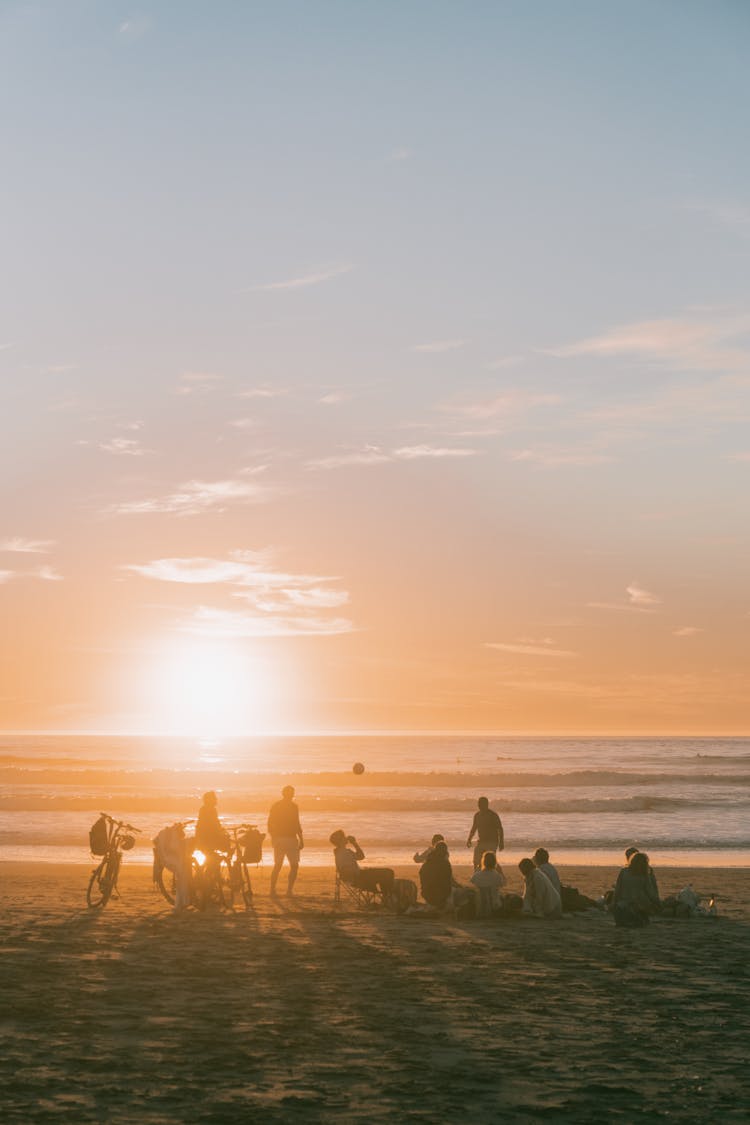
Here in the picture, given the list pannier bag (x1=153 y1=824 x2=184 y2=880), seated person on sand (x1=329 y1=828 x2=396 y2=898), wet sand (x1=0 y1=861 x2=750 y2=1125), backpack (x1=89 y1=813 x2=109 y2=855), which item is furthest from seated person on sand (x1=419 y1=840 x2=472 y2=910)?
backpack (x1=89 y1=813 x2=109 y2=855)

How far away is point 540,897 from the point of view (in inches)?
669

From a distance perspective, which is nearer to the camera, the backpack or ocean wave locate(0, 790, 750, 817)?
the backpack

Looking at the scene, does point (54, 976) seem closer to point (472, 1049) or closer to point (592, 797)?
point (472, 1049)

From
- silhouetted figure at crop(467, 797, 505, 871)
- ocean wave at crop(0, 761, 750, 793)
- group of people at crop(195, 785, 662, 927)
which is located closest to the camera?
group of people at crop(195, 785, 662, 927)

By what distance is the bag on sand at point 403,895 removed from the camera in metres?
17.7

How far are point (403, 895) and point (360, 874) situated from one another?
2.85ft

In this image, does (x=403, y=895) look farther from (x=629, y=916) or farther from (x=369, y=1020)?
(x=369, y=1020)

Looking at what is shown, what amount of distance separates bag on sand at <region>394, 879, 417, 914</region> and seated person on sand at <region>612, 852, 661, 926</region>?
3264mm

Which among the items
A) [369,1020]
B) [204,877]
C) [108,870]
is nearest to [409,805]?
[108,870]

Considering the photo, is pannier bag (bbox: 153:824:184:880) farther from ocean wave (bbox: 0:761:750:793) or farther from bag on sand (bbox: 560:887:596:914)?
ocean wave (bbox: 0:761:750:793)

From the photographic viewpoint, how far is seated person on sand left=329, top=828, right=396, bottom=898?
18047 millimetres

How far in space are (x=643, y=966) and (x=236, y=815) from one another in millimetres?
33413

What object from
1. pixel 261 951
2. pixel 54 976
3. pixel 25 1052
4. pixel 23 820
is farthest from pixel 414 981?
pixel 23 820

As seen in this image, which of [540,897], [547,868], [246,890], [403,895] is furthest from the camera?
[246,890]
